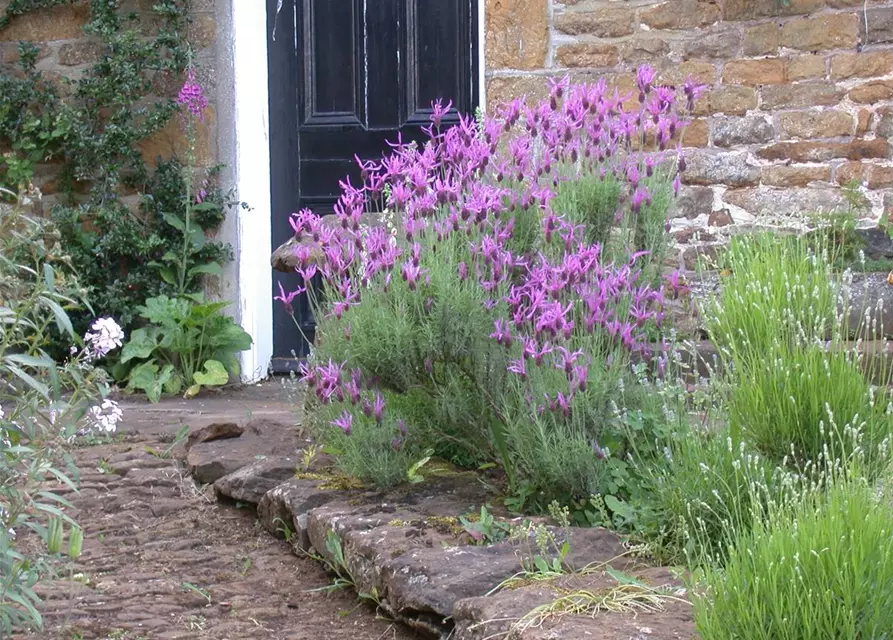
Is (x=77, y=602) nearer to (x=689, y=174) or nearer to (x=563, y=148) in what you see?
(x=563, y=148)

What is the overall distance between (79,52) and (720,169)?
3886 millimetres

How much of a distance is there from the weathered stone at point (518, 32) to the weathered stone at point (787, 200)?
4.18 ft

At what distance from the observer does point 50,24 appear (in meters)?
7.19

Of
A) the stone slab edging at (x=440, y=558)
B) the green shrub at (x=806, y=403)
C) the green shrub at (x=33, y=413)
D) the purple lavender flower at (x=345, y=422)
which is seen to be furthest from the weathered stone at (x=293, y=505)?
the green shrub at (x=806, y=403)

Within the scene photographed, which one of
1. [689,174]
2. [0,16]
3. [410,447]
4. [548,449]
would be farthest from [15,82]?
[548,449]

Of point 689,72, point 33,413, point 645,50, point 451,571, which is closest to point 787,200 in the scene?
point 689,72

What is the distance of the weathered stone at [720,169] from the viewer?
20.0 feet

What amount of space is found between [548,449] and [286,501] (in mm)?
989

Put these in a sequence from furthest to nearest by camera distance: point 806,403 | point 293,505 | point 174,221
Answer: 1. point 174,221
2. point 293,505
3. point 806,403

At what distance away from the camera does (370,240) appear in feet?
12.0

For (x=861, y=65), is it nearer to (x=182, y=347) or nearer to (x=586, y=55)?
(x=586, y=55)

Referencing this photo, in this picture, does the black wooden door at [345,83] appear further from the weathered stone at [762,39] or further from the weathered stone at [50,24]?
the weathered stone at [762,39]

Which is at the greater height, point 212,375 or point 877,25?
point 877,25

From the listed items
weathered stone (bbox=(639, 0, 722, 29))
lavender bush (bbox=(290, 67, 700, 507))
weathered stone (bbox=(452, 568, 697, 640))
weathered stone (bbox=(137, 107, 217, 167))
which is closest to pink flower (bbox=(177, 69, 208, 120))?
weathered stone (bbox=(137, 107, 217, 167))
